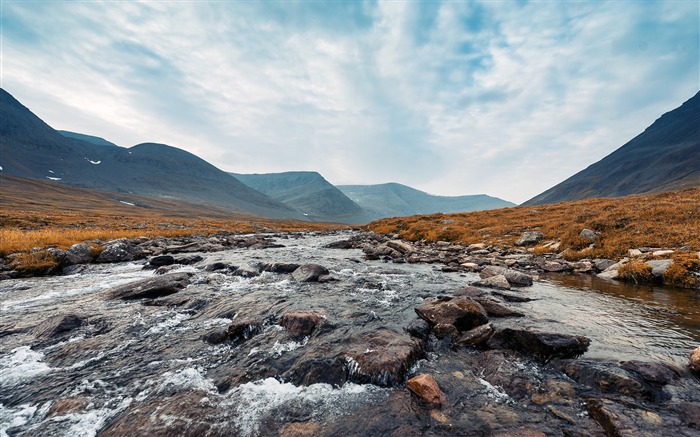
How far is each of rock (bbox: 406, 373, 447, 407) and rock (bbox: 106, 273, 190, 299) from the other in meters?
13.3

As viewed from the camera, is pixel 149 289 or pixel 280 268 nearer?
pixel 149 289

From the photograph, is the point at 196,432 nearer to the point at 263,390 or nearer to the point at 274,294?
the point at 263,390

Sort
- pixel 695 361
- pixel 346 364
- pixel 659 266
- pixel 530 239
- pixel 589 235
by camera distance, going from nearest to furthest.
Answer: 1. pixel 695 361
2. pixel 346 364
3. pixel 659 266
4. pixel 589 235
5. pixel 530 239

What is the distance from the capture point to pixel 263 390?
712 cm

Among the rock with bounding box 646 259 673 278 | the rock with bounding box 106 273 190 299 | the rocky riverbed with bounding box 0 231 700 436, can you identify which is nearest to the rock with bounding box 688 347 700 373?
the rocky riverbed with bounding box 0 231 700 436

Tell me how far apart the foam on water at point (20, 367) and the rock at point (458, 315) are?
37.2 feet

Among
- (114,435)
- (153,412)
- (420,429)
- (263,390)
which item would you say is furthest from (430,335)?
(114,435)

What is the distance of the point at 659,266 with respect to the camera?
14445mm

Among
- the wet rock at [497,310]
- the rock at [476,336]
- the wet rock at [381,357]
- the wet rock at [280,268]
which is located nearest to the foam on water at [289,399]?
the wet rock at [381,357]

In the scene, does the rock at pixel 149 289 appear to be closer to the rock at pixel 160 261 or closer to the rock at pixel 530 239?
the rock at pixel 160 261

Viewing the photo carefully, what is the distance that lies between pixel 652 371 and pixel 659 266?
11.4 m

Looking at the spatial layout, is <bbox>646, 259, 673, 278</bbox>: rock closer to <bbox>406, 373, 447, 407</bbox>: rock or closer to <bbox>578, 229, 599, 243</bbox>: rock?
<bbox>578, 229, 599, 243</bbox>: rock

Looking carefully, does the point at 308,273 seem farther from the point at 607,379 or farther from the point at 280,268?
the point at 607,379

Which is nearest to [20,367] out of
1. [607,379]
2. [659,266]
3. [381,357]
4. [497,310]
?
[381,357]
